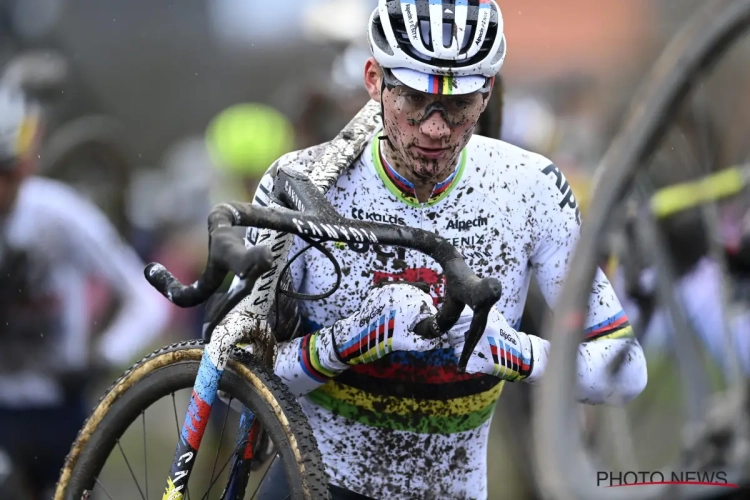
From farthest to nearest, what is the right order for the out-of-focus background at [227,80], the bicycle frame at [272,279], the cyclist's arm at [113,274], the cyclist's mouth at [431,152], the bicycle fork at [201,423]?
the out-of-focus background at [227,80], the cyclist's arm at [113,274], the cyclist's mouth at [431,152], the bicycle fork at [201,423], the bicycle frame at [272,279]

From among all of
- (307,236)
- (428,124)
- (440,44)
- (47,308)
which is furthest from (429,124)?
(47,308)

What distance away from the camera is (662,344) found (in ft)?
11.8

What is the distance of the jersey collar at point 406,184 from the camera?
347 centimetres

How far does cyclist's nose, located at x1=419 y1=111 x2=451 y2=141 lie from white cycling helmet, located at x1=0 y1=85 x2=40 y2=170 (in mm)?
3190

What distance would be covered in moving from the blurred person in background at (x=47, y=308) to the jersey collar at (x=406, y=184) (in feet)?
8.71

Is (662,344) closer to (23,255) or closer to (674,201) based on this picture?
(674,201)

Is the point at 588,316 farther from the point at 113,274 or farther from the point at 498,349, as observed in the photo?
the point at 113,274

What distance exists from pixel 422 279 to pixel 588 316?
0.48 metres

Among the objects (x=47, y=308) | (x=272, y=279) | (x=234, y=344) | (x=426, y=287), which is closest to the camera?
(x=234, y=344)

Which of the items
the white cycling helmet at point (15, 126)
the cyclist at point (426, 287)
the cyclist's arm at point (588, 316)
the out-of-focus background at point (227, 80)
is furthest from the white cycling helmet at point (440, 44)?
the white cycling helmet at point (15, 126)

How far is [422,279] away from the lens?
11.3 ft

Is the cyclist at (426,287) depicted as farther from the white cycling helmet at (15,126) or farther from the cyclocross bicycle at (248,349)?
the white cycling helmet at (15,126)

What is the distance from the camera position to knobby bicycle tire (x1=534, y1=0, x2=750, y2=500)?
2.71 metres

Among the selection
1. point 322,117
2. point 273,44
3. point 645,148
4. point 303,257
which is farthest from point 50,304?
point 273,44
